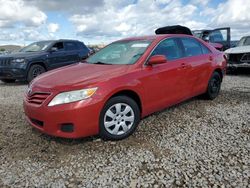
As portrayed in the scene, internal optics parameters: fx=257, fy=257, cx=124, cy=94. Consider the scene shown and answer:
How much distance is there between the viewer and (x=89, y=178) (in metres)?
2.80

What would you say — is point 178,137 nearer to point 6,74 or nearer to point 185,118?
point 185,118

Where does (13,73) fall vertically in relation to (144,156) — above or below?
above

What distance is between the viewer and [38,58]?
914 cm

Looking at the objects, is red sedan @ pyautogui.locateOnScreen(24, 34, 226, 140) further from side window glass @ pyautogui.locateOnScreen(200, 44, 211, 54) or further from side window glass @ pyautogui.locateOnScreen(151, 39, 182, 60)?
side window glass @ pyautogui.locateOnScreen(200, 44, 211, 54)

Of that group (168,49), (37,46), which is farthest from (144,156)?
(37,46)

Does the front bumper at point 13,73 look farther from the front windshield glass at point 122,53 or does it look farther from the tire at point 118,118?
the tire at point 118,118

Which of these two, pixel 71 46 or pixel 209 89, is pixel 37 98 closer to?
pixel 209 89

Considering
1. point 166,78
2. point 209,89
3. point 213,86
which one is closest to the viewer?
point 166,78

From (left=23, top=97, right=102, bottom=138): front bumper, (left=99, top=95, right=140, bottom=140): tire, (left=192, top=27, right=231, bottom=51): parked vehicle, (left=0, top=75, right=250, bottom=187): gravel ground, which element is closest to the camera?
(left=0, top=75, right=250, bottom=187): gravel ground

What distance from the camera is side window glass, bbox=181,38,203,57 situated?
4.97 metres

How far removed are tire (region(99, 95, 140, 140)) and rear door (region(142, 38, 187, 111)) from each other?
377 millimetres

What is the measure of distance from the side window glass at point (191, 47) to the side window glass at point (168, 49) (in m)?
0.29

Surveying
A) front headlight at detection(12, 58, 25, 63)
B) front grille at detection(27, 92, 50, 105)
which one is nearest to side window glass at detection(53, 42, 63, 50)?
front headlight at detection(12, 58, 25, 63)

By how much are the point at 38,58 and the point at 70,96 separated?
645cm
